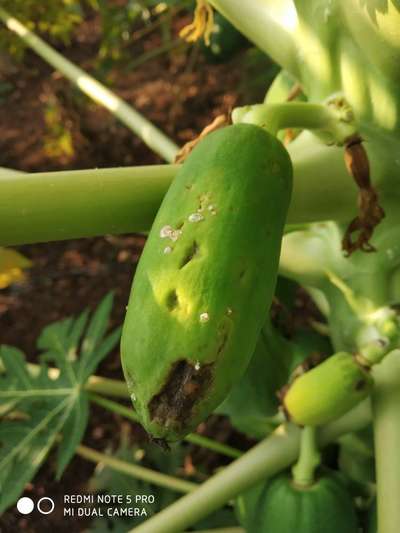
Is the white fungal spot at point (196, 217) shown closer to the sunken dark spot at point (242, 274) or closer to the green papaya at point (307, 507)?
the sunken dark spot at point (242, 274)

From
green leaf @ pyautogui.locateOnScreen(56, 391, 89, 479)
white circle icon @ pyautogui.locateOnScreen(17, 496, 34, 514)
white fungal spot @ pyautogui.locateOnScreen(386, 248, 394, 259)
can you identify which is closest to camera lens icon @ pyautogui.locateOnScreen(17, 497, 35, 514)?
white circle icon @ pyautogui.locateOnScreen(17, 496, 34, 514)

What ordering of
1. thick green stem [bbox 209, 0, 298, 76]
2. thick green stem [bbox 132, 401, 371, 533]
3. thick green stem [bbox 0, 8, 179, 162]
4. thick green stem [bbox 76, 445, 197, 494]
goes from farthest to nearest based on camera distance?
thick green stem [bbox 76, 445, 197, 494] < thick green stem [bbox 0, 8, 179, 162] < thick green stem [bbox 132, 401, 371, 533] < thick green stem [bbox 209, 0, 298, 76]

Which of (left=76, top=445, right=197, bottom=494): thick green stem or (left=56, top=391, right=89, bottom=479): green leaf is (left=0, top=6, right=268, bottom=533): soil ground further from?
(left=56, top=391, right=89, bottom=479): green leaf

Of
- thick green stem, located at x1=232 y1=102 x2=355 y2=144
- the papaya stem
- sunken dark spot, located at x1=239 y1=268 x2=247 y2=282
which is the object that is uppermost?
thick green stem, located at x1=232 y1=102 x2=355 y2=144

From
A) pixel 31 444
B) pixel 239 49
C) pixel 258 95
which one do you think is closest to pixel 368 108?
pixel 31 444

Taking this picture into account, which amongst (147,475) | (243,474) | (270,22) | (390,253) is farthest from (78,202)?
(147,475)

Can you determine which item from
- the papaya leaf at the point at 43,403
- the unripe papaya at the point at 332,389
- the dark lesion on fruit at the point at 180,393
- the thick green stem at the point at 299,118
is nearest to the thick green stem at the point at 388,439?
the unripe papaya at the point at 332,389

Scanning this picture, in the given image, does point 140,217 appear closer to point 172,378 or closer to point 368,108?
point 172,378
